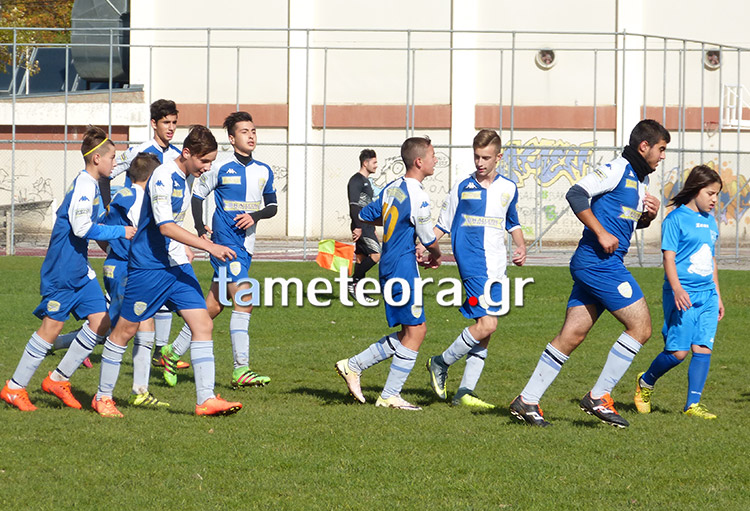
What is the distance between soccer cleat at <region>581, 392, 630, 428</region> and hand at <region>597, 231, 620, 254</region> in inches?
41.2

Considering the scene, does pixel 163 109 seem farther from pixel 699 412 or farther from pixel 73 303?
pixel 699 412

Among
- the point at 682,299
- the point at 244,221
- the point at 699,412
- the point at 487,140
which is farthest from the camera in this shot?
the point at 244,221

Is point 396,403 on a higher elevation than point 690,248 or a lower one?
lower

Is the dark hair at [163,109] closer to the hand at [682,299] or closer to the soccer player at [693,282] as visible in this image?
the soccer player at [693,282]

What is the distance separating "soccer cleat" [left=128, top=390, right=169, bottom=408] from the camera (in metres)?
7.35

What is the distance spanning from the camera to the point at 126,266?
7.28 meters

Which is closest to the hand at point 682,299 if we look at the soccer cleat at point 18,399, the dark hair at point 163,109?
the dark hair at point 163,109

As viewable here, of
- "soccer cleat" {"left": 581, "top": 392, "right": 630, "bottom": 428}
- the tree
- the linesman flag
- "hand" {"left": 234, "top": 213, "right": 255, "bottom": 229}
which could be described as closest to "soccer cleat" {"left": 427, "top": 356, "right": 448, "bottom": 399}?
"soccer cleat" {"left": 581, "top": 392, "right": 630, "bottom": 428}

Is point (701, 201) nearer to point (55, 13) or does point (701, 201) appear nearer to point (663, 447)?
point (663, 447)

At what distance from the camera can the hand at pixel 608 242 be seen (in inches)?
258

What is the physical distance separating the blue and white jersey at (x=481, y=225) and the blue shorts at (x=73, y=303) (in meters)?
2.54

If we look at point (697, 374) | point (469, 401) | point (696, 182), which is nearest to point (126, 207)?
point (469, 401)

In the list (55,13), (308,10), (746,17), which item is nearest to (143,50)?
(308,10)

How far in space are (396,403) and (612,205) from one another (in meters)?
2.02
